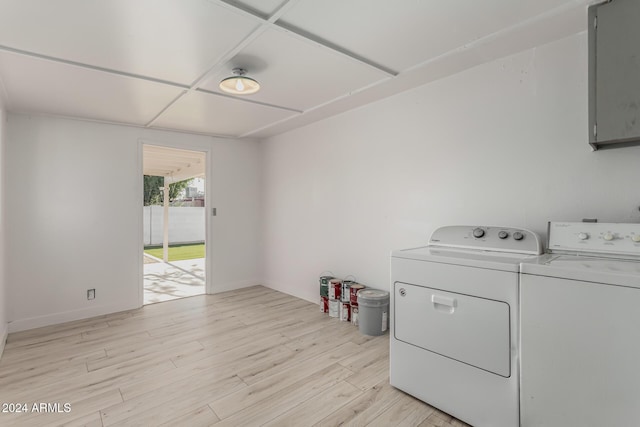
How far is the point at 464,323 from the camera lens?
1729 millimetres

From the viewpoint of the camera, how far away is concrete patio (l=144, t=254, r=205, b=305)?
4450mm

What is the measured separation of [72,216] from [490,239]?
412cm

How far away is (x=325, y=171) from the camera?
3752 mm

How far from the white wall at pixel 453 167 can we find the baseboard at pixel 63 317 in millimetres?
2158

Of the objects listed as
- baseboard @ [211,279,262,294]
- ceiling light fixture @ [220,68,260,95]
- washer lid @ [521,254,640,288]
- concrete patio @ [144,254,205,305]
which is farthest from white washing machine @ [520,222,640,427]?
concrete patio @ [144,254,205,305]

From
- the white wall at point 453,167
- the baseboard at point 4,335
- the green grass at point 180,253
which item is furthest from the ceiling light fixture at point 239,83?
the green grass at point 180,253

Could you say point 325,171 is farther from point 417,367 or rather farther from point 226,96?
point 417,367

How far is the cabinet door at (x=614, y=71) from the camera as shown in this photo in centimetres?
143

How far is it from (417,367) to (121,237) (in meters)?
3.58

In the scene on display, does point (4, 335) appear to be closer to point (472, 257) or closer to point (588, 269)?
point (472, 257)

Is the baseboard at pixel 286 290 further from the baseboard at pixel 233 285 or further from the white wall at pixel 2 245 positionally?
the white wall at pixel 2 245

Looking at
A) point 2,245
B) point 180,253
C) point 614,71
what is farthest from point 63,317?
point 180,253

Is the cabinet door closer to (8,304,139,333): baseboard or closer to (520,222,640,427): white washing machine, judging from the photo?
(520,222,640,427): white washing machine

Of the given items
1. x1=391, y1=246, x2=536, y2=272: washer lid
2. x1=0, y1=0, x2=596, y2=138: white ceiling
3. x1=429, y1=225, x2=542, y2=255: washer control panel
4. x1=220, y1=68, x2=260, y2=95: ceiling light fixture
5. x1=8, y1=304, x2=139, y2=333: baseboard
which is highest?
x1=0, y1=0, x2=596, y2=138: white ceiling
